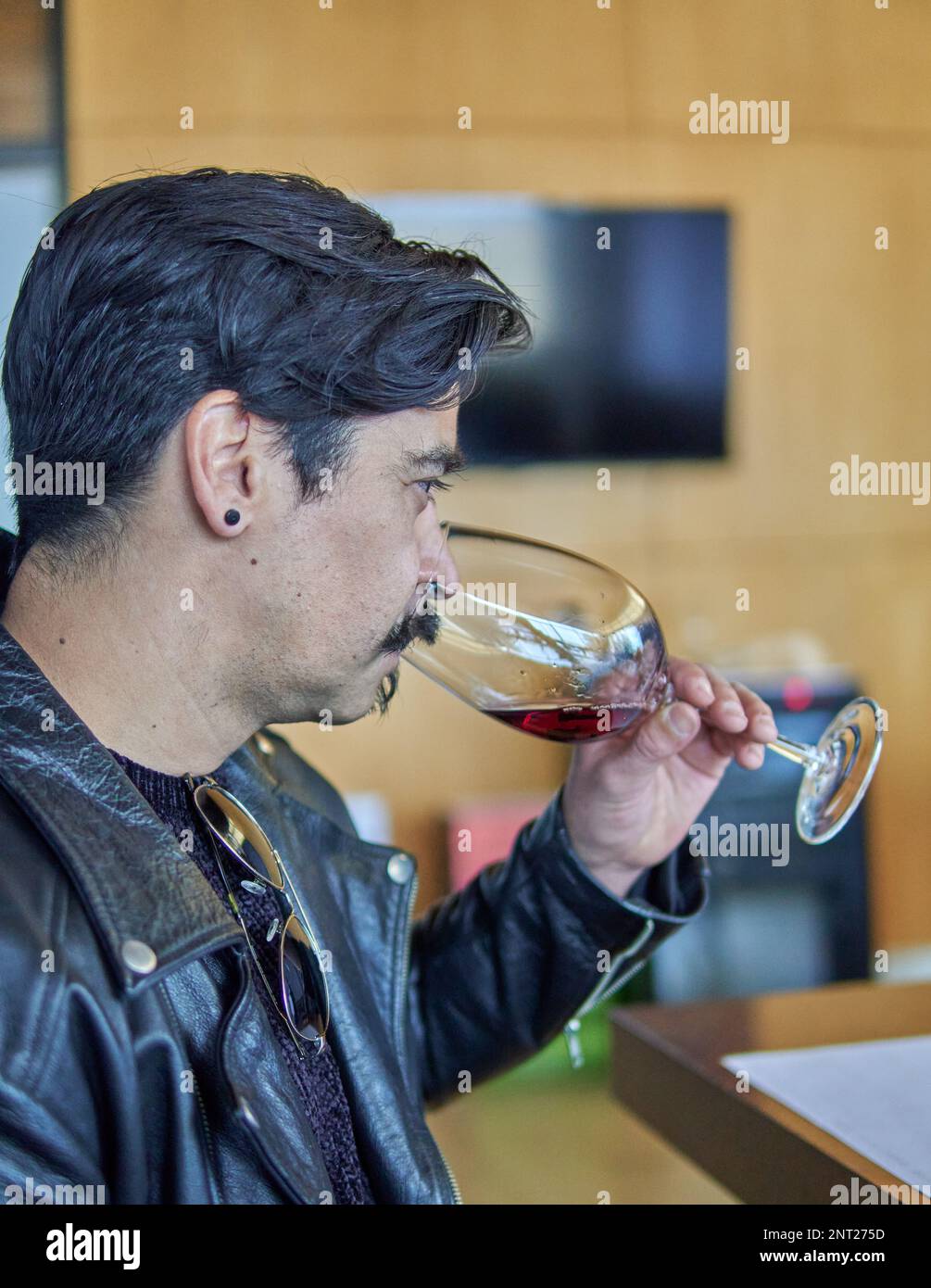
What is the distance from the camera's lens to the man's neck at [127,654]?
0.93 meters

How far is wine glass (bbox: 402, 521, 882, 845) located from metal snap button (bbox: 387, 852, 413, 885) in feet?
0.62

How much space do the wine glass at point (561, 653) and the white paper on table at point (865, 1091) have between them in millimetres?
170

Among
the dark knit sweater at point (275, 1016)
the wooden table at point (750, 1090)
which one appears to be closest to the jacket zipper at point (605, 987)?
the wooden table at point (750, 1090)

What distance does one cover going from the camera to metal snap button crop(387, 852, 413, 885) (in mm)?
1231

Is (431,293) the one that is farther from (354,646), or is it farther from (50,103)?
(50,103)

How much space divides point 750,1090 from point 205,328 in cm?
67

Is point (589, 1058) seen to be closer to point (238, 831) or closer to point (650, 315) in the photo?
point (650, 315)

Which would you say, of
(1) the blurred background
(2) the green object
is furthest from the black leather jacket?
(2) the green object

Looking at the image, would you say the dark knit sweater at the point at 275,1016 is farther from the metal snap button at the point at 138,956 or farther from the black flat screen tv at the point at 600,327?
the black flat screen tv at the point at 600,327

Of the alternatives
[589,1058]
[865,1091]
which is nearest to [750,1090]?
[865,1091]

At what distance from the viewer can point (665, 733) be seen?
115cm

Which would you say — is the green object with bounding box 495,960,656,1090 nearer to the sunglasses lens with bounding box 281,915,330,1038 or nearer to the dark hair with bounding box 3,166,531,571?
the sunglasses lens with bounding box 281,915,330,1038

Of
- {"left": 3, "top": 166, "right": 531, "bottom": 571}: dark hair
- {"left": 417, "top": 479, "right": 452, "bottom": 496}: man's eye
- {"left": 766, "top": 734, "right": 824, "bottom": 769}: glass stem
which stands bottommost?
{"left": 766, "top": 734, "right": 824, "bottom": 769}: glass stem
